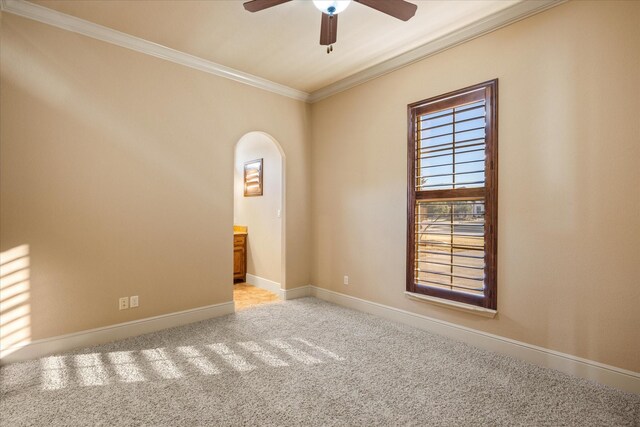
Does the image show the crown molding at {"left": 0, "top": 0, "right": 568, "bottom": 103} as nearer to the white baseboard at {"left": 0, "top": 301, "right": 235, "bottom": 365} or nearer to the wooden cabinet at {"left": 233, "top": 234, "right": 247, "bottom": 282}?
the wooden cabinet at {"left": 233, "top": 234, "right": 247, "bottom": 282}

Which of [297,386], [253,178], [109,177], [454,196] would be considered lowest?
[297,386]

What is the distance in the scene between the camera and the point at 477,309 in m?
2.91

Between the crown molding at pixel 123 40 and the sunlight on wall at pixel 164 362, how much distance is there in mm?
2823

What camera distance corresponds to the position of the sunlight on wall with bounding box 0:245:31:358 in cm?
256

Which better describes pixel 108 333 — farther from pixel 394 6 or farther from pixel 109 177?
pixel 394 6

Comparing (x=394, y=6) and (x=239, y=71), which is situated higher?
(x=239, y=71)

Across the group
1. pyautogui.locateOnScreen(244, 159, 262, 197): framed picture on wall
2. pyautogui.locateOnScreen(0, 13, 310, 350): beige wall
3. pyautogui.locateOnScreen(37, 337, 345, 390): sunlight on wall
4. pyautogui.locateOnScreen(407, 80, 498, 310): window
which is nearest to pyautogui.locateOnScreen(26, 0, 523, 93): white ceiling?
pyautogui.locateOnScreen(0, 13, 310, 350): beige wall

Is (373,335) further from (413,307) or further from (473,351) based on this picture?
(473,351)

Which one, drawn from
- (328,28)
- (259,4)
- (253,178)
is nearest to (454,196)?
(328,28)

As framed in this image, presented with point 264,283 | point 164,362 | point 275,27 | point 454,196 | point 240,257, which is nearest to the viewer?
point 164,362

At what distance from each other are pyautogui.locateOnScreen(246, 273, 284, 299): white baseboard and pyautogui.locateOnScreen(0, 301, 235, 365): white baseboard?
995 mm

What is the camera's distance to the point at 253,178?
17.7ft

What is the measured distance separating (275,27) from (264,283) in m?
3.57

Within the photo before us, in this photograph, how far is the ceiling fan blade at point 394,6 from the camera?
6.87ft
